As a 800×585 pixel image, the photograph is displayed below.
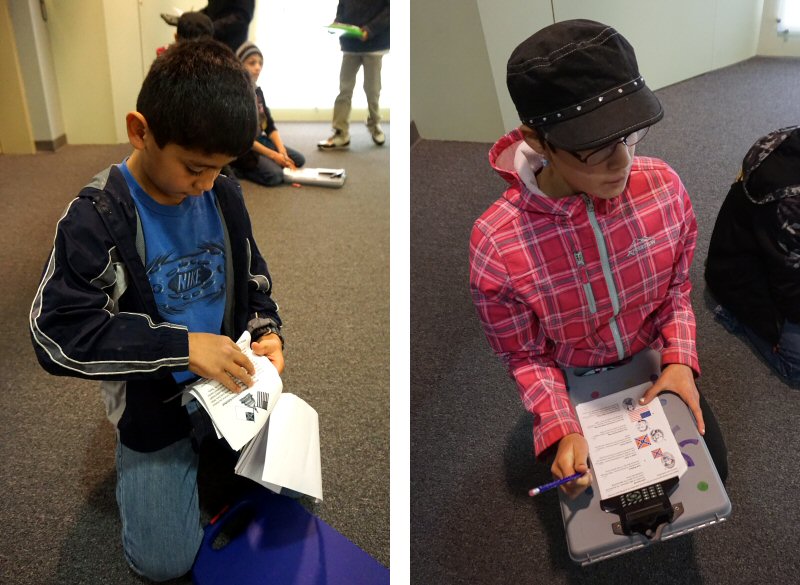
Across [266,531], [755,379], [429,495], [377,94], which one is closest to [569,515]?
[429,495]

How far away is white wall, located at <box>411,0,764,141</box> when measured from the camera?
2.41m

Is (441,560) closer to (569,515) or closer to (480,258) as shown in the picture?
(569,515)

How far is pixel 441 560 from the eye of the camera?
1.21 m

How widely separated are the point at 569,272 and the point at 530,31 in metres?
1.44

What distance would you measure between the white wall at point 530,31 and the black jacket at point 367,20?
61 cm

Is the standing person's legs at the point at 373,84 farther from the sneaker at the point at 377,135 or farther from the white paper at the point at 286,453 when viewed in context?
the white paper at the point at 286,453

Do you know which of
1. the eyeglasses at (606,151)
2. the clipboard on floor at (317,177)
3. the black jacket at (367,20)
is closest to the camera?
the eyeglasses at (606,151)

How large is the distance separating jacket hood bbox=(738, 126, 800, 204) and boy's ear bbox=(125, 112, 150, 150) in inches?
50.1

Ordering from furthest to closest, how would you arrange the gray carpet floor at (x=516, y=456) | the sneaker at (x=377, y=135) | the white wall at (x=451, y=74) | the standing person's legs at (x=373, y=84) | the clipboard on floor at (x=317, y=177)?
the sneaker at (x=377, y=135) < the standing person's legs at (x=373, y=84) < the clipboard on floor at (x=317, y=177) < the white wall at (x=451, y=74) < the gray carpet floor at (x=516, y=456)

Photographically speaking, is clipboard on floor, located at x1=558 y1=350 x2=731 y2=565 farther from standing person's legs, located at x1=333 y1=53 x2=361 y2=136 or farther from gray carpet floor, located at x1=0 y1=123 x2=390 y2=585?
standing person's legs, located at x1=333 y1=53 x2=361 y2=136


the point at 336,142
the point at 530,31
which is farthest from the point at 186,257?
the point at 336,142

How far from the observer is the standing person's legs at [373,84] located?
3562 millimetres

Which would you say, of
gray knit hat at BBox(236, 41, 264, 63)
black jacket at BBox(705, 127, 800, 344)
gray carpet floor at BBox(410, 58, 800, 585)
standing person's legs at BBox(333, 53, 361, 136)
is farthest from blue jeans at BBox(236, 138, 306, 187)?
black jacket at BBox(705, 127, 800, 344)

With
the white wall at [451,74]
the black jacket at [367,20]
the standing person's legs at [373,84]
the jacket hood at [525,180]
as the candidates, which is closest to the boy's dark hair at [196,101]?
the jacket hood at [525,180]
